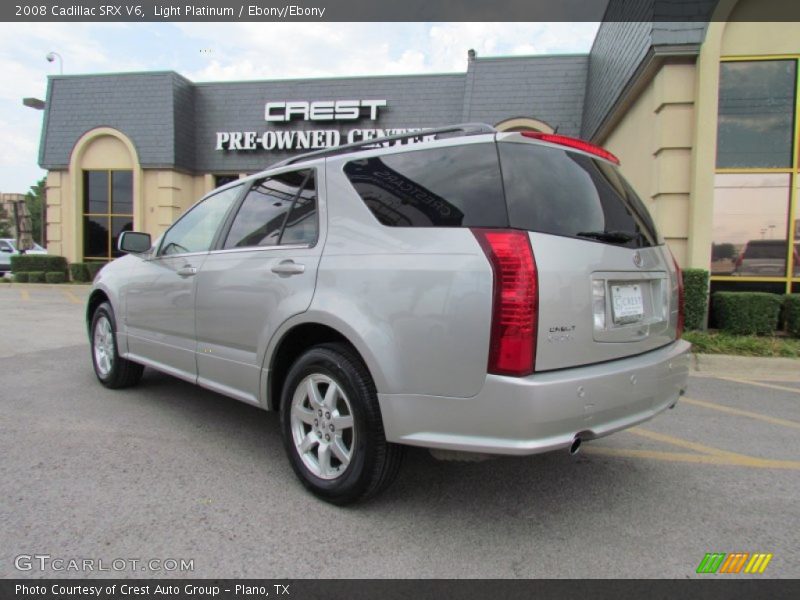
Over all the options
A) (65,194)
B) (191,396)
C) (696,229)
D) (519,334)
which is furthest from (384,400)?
(65,194)

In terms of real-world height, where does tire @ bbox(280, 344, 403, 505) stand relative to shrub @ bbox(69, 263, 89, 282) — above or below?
below

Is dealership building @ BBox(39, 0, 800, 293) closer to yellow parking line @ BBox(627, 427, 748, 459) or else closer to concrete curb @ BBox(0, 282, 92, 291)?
concrete curb @ BBox(0, 282, 92, 291)

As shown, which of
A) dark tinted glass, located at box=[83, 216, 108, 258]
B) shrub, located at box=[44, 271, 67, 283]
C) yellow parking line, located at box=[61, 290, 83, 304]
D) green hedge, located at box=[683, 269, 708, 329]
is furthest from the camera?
dark tinted glass, located at box=[83, 216, 108, 258]

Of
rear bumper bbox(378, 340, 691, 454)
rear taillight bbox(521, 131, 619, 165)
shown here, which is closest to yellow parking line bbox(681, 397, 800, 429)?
rear bumper bbox(378, 340, 691, 454)

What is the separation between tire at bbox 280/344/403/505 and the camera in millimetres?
2592

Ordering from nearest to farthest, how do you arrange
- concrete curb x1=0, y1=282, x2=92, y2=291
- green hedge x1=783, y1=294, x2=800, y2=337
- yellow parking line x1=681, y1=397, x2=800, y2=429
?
yellow parking line x1=681, y1=397, x2=800, y2=429 → green hedge x1=783, y1=294, x2=800, y2=337 → concrete curb x1=0, y1=282, x2=92, y2=291

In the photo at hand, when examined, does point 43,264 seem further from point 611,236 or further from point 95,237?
point 611,236

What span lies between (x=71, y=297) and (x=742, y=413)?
13.9m

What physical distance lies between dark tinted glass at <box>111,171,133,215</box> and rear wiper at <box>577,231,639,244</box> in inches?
662

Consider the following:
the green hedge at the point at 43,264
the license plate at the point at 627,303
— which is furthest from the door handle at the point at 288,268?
the green hedge at the point at 43,264

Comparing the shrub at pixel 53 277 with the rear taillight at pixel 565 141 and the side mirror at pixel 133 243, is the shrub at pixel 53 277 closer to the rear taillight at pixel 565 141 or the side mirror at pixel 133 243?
the side mirror at pixel 133 243

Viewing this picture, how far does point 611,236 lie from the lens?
2.62 m

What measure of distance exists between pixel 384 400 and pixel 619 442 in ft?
7.22

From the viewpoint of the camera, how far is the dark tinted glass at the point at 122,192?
54.0ft
